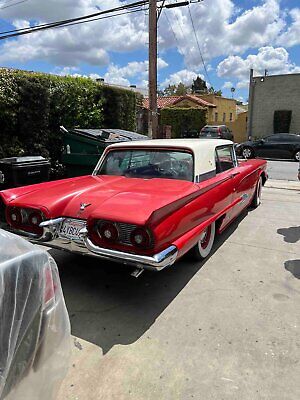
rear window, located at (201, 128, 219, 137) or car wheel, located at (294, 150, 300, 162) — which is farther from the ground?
rear window, located at (201, 128, 219, 137)

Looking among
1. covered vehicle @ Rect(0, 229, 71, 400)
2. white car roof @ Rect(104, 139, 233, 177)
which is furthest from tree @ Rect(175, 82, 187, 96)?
covered vehicle @ Rect(0, 229, 71, 400)

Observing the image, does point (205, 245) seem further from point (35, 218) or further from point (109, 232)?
point (35, 218)

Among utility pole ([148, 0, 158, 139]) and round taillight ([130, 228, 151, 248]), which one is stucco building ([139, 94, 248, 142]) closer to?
utility pole ([148, 0, 158, 139])

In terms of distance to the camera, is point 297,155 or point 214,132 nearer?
point 297,155

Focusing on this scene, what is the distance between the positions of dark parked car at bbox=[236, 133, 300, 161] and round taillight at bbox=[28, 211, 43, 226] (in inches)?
525

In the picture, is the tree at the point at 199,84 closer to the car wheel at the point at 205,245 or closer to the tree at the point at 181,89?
the tree at the point at 181,89

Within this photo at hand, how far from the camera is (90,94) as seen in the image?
30.1ft

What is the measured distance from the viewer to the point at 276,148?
15883 millimetres

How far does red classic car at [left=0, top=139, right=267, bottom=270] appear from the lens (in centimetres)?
283

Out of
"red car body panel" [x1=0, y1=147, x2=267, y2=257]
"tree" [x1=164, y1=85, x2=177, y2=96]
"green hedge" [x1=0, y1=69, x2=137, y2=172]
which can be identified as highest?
"tree" [x1=164, y1=85, x2=177, y2=96]

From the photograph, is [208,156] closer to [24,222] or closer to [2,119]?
[24,222]

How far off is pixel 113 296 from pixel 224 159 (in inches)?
103

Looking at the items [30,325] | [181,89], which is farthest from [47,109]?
[181,89]

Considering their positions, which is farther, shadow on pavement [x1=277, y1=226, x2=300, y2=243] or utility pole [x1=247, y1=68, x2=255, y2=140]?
utility pole [x1=247, y1=68, x2=255, y2=140]
